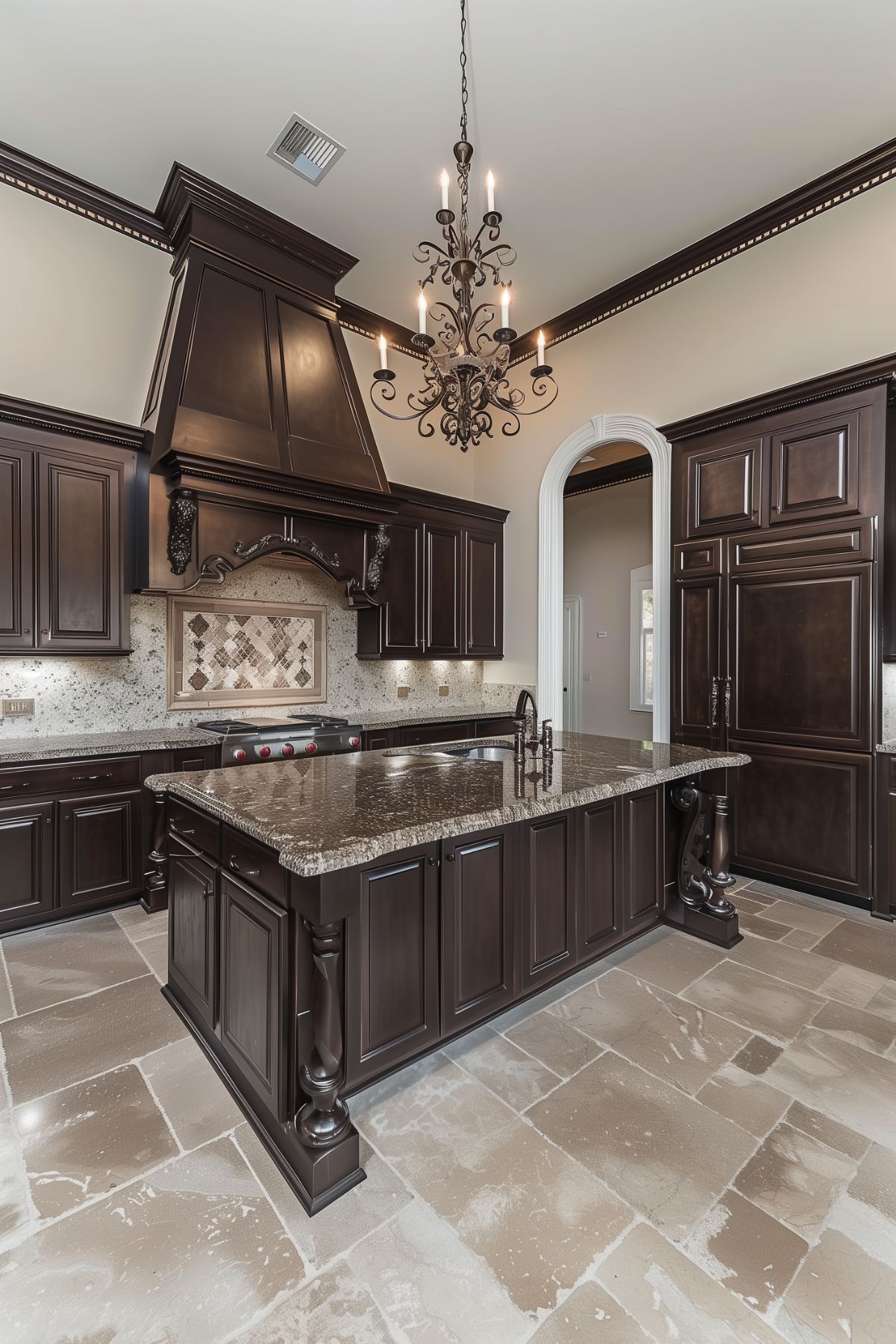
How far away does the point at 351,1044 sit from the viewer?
1737 mm

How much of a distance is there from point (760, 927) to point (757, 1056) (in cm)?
115

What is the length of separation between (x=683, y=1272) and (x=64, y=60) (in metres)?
5.07

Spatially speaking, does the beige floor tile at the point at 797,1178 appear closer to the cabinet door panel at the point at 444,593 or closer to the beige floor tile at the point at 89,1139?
the beige floor tile at the point at 89,1139

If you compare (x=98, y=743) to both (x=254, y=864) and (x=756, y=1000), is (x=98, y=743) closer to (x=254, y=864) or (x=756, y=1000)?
(x=254, y=864)

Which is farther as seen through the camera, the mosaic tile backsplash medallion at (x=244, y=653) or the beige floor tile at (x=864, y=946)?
the mosaic tile backsplash medallion at (x=244, y=653)

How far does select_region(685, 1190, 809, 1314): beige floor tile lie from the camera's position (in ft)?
4.38

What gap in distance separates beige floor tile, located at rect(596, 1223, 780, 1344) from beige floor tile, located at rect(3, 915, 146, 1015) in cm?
220

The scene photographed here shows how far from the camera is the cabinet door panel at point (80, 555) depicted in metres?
3.27

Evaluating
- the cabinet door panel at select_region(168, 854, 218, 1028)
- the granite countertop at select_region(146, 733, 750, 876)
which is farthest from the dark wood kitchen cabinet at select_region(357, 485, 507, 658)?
the cabinet door panel at select_region(168, 854, 218, 1028)

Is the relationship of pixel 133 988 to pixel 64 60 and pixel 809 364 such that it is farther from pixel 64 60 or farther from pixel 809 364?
pixel 809 364

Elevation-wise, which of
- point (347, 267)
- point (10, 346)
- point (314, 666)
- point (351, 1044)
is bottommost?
point (351, 1044)

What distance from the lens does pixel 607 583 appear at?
7.24 m

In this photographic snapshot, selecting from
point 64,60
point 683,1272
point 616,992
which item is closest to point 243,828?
point 683,1272

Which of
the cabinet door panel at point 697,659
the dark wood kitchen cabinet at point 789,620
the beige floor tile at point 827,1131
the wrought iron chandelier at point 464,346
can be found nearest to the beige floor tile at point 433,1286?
the beige floor tile at point 827,1131
